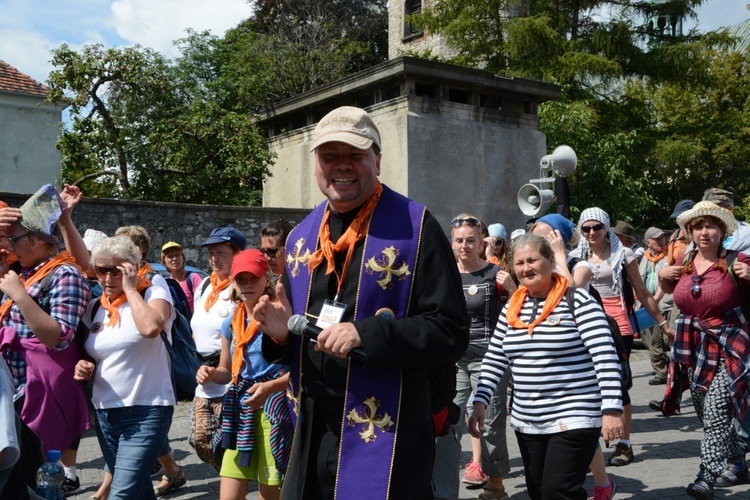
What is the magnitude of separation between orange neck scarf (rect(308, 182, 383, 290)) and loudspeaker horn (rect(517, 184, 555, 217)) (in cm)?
1144

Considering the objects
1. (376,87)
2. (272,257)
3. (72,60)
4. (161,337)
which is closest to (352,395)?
(161,337)

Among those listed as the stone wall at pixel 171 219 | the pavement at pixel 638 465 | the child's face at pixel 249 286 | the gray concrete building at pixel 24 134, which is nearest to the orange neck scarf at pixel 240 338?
the child's face at pixel 249 286

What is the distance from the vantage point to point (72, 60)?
52.7 ft

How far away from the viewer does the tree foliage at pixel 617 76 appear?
2442 cm

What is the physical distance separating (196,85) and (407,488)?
1006 inches

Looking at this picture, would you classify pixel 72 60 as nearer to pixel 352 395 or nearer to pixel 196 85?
pixel 196 85

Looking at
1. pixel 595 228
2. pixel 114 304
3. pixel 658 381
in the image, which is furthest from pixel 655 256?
pixel 114 304

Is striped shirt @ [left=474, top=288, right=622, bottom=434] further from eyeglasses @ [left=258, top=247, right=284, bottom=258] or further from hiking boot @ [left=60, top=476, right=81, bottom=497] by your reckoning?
hiking boot @ [left=60, top=476, right=81, bottom=497]

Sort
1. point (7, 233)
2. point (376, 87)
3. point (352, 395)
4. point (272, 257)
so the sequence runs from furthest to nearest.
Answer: point (376, 87) < point (272, 257) < point (7, 233) < point (352, 395)

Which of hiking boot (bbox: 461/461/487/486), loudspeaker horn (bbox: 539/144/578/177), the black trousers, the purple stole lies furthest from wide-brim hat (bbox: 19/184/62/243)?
loudspeaker horn (bbox: 539/144/578/177)

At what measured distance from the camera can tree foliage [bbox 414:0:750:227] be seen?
80.1 feet

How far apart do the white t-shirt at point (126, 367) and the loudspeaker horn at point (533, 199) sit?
10.3 m

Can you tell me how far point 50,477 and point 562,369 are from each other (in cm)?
269

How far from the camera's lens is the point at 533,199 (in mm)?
14461
